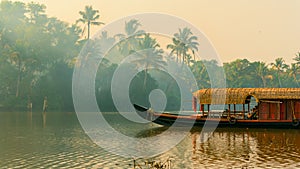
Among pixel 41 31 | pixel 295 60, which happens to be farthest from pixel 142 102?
pixel 295 60

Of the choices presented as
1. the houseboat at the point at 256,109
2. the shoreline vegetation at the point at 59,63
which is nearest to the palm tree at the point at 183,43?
the shoreline vegetation at the point at 59,63

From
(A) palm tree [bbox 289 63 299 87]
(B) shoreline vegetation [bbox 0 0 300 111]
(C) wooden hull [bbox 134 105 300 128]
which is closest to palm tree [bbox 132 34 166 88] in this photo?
(B) shoreline vegetation [bbox 0 0 300 111]

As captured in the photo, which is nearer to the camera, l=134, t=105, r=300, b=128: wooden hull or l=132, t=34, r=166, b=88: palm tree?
l=134, t=105, r=300, b=128: wooden hull

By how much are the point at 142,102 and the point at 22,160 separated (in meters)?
55.9

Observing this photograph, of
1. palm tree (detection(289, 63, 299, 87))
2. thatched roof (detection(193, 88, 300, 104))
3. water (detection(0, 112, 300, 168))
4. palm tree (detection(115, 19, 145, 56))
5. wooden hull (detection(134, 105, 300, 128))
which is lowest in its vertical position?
water (detection(0, 112, 300, 168))

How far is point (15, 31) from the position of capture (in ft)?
230

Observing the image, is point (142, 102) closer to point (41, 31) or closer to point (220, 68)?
point (41, 31)

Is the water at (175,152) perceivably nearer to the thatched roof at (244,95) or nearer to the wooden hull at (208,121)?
the wooden hull at (208,121)

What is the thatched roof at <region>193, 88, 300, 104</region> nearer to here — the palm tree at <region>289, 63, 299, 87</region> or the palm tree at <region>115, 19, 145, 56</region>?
the palm tree at <region>115, 19, 145, 56</region>

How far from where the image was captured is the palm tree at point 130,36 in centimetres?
8018

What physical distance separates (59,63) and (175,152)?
5284 cm

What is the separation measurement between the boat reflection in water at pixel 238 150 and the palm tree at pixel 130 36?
49366 mm

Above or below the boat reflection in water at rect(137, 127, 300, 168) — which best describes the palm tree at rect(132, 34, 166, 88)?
above

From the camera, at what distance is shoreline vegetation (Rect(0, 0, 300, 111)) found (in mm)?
66000
